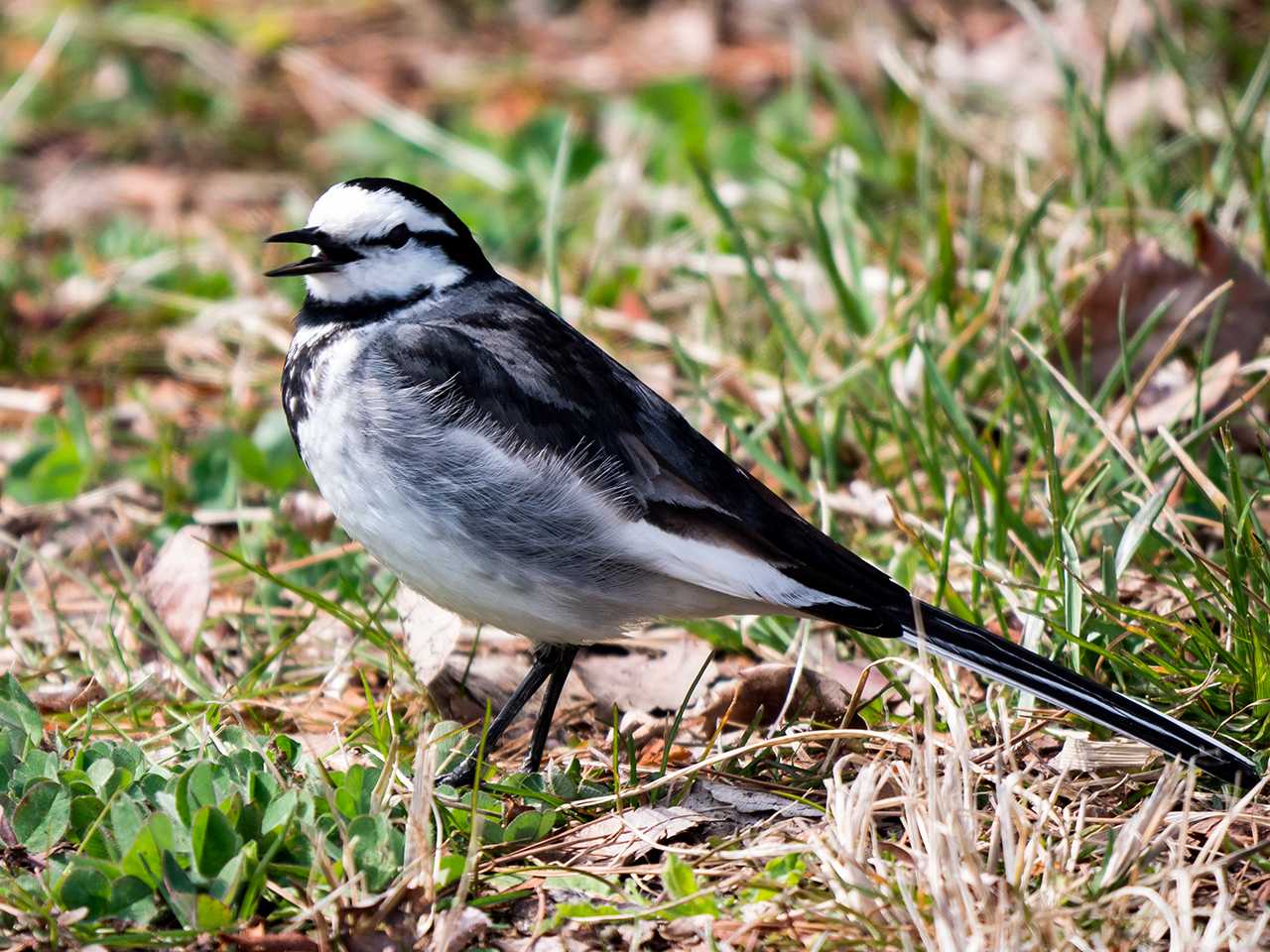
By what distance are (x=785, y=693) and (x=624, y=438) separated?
72cm

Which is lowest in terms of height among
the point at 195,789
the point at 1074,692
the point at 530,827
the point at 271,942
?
the point at 271,942

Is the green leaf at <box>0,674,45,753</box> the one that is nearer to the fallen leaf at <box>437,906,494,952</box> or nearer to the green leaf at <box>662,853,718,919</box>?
the fallen leaf at <box>437,906,494,952</box>

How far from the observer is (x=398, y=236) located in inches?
161

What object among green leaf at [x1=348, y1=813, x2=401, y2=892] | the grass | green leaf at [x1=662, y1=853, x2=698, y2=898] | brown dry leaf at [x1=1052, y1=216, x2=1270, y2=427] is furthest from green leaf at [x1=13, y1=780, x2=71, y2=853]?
brown dry leaf at [x1=1052, y1=216, x2=1270, y2=427]

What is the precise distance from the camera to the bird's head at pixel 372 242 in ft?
13.3

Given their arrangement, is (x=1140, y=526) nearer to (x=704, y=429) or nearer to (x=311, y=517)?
(x=704, y=429)

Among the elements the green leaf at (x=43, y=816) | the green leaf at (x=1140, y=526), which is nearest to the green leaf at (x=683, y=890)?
the green leaf at (x=43, y=816)

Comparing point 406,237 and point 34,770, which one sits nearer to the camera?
point 34,770

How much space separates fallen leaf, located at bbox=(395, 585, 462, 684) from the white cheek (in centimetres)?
75

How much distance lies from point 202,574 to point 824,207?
9.89ft

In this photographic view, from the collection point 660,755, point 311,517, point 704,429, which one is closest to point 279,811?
point 660,755

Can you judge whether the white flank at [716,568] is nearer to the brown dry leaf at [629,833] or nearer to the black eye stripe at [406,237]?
the brown dry leaf at [629,833]

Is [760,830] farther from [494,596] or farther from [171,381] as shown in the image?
[171,381]

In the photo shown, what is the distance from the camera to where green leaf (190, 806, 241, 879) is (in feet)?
9.85
